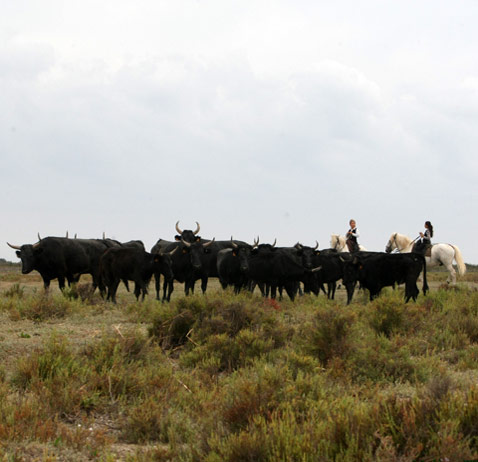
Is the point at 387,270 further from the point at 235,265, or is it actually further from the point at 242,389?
the point at 242,389

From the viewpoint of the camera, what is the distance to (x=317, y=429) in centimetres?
443

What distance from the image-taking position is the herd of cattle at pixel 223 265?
15445 millimetres

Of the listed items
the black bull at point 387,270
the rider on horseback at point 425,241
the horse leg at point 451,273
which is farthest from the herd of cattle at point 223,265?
the horse leg at point 451,273

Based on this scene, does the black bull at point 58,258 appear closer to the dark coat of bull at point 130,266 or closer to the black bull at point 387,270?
the dark coat of bull at point 130,266

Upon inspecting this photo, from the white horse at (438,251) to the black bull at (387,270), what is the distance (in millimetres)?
8875

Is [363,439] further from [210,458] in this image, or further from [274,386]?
[274,386]

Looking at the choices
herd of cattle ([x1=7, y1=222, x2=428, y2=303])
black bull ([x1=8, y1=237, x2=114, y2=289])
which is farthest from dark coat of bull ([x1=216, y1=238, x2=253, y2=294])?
black bull ([x1=8, y1=237, x2=114, y2=289])

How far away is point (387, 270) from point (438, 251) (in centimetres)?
1029

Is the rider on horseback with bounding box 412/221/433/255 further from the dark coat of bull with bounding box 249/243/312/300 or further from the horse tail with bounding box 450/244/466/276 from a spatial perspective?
the dark coat of bull with bounding box 249/243/312/300

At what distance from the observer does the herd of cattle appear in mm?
15445

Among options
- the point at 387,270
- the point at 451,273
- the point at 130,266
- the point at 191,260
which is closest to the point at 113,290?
the point at 130,266

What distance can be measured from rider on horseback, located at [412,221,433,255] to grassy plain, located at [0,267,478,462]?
459 inches

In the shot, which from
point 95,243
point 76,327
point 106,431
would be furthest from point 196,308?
point 95,243

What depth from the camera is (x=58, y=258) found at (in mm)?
18484
